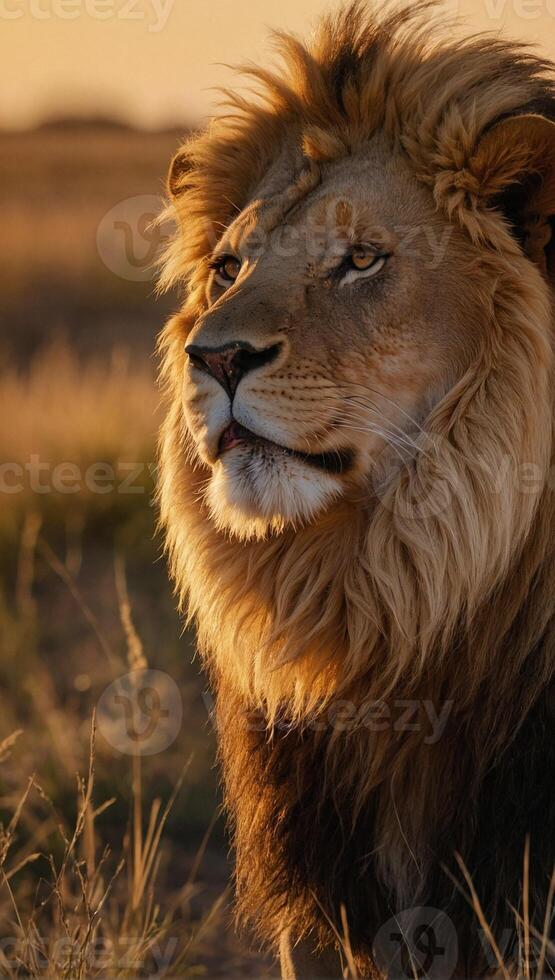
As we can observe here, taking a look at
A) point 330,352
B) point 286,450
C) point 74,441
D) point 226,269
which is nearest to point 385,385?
point 330,352

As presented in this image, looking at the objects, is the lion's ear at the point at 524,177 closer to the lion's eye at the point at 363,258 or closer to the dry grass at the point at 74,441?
the lion's eye at the point at 363,258

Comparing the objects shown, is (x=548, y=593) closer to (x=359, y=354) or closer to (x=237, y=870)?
(x=359, y=354)

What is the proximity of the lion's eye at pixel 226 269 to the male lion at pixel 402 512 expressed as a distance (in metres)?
0.12

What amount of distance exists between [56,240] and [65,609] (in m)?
13.6

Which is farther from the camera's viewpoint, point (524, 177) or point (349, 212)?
point (349, 212)

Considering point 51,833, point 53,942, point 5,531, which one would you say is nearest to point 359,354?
point 53,942

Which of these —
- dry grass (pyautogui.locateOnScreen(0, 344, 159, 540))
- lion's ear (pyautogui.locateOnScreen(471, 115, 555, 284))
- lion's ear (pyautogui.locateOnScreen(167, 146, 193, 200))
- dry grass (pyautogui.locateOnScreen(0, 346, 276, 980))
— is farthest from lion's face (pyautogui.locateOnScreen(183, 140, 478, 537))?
dry grass (pyautogui.locateOnScreen(0, 344, 159, 540))

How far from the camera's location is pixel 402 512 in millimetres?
3139

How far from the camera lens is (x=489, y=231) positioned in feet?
10.3

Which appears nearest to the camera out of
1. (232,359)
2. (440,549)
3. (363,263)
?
(232,359)

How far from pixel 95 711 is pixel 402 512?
106 cm

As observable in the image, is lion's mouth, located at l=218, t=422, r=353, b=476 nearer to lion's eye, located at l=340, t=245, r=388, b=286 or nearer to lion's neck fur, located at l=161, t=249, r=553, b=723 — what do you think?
lion's neck fur, located at l=161, t=249, r=553, b=723

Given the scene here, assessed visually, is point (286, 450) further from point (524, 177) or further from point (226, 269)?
point (524, 177)

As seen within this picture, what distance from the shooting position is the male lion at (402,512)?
3.08 metres
